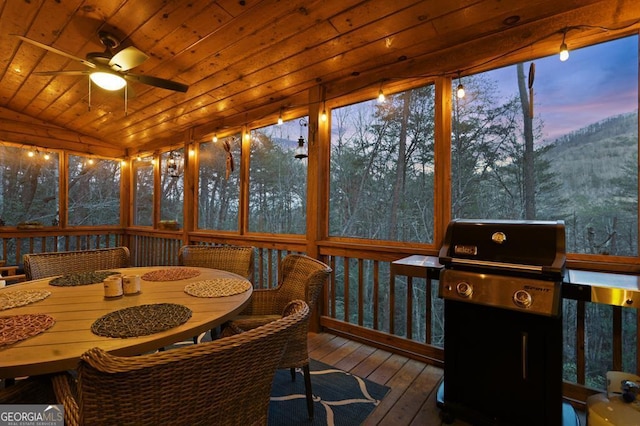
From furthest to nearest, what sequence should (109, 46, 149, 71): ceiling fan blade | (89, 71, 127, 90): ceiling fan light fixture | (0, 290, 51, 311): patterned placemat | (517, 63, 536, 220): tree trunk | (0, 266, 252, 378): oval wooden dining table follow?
(89, 71, 127, 90): ceiling fan light fixture → (517, 63, 536, 220): tree trunk → (109, 46, 149, 71): ceiling fan blade → (0, 290, 51, 311): patterned placemat → (0, 266, 252, 378): oval wooden dining table

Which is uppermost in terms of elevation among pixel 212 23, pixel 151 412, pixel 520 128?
pixel 212 23

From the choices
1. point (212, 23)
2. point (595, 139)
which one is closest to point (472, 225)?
point (595, 139)

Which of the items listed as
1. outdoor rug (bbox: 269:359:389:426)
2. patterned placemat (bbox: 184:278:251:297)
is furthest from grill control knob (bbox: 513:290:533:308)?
patterned placemat (bbox: 184:278:251:297)

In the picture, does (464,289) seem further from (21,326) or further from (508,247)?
(21,326)

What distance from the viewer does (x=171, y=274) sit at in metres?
1.97

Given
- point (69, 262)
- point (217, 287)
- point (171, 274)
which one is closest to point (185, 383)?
point (217, 287)

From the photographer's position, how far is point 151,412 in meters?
0.67

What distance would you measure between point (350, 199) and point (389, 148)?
1.97ft

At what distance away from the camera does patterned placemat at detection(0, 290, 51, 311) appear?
4.30ft

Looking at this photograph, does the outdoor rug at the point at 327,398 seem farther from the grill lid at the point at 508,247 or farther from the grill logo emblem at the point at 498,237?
the grill logo emblem at the point at 498,237

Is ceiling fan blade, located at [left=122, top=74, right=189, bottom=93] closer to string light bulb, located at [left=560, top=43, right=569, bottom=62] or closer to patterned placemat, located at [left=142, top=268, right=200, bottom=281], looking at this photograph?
patterned placemat, located at [left=142, top=268, right=200, bottom=281]

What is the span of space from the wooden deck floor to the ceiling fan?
8.17 feet

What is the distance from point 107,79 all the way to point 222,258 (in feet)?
5.44

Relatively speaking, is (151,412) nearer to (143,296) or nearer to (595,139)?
(143,296)
